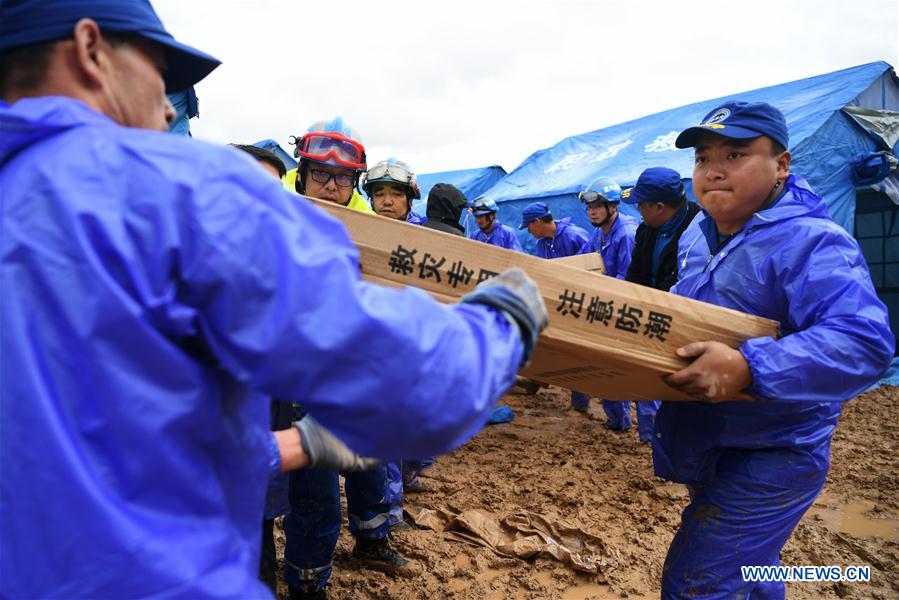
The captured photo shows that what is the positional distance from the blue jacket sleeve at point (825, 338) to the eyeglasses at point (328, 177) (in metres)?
2.44

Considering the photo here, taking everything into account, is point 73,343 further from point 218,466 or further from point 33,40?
point 33,40

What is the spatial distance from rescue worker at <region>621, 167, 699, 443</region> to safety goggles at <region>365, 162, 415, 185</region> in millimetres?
1993

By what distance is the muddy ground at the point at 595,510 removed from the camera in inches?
125

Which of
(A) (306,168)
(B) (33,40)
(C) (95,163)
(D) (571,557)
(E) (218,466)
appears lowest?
(D) (571,557)

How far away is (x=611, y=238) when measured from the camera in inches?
260

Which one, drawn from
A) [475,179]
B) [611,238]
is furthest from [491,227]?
[475,179]

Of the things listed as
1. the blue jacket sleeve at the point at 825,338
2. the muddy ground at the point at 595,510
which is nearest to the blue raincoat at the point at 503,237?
the muddy ground at the point at 595,510

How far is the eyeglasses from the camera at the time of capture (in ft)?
11.7

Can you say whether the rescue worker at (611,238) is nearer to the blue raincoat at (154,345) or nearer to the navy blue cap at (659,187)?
the navy blue cap at (659,187)

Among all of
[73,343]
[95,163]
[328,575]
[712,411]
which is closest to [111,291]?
[73,343]

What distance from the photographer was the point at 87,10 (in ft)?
3.34

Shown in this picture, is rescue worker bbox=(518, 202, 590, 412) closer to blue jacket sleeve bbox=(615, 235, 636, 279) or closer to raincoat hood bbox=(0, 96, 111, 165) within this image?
blue jacket sleeve bbox=(615, 235, 636, 279)

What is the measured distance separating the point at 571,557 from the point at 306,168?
2.71m

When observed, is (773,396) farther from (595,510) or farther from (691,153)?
(691,153)
